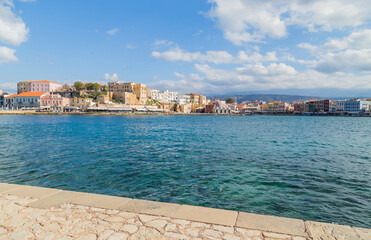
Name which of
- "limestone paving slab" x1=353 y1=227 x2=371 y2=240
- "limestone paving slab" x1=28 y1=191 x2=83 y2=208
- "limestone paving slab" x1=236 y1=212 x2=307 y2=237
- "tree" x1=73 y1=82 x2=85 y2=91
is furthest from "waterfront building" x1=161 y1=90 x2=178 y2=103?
"limestone paving slab" x1=353 y1=227 x2=371 y2=240

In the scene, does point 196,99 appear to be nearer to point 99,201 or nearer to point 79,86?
point 79,86

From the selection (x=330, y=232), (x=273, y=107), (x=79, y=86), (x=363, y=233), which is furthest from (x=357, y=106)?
(x=330, y=232)

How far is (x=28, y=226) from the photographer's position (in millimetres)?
3850

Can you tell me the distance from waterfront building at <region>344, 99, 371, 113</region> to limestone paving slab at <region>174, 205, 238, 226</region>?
152884 millimetres

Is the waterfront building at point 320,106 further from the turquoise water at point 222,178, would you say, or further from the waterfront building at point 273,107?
the turquoise water at point 222,178

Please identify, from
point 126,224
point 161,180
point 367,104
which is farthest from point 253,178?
point 367,104

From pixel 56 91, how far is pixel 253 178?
123831mm

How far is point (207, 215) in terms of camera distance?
4242 millimetres

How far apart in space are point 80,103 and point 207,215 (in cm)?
10901

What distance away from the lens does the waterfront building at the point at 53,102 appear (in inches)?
3868

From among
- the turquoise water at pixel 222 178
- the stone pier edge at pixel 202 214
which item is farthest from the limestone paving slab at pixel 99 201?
the turquoise water at pixel 222 178

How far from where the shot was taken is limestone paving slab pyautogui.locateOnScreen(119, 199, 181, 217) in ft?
14.3

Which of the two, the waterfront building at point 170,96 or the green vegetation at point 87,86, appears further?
the waterfront building at point 170,96

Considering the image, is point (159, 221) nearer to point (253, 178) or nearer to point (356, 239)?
point (356, 239)
